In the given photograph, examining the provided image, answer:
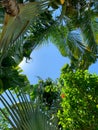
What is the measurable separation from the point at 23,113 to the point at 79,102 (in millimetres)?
5752

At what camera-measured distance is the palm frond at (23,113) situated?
182 cm

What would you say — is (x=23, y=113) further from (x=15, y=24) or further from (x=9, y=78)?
(x=9, y=78)

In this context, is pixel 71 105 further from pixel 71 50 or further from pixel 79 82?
pixel 71 50

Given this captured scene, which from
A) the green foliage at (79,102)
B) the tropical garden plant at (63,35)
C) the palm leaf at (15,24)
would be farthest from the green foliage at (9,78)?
the palm leaf at (15,24)

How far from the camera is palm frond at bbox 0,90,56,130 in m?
1.82

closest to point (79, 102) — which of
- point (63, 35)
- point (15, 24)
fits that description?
point (15, 24)

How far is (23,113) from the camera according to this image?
1.88 m

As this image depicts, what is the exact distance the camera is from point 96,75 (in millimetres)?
8219

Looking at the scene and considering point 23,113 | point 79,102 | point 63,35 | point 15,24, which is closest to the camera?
point 23,113

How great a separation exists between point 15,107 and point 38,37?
9960mm

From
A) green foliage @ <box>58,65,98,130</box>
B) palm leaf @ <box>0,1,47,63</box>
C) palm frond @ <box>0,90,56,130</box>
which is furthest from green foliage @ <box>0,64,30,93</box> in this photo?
palm frond @ <box>0,90,56,130</box>

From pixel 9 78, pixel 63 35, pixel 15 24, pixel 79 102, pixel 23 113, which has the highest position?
pixel 63 35

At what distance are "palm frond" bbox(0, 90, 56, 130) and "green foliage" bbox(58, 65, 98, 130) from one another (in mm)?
5138

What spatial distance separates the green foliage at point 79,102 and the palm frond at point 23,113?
16.9ft
